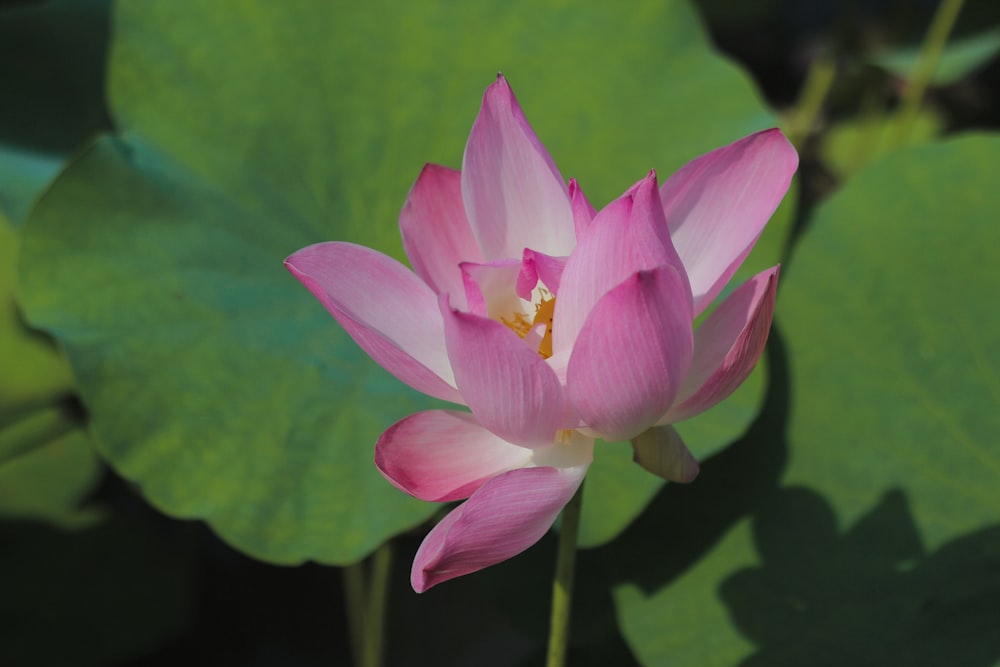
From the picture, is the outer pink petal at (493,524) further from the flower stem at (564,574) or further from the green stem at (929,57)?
the green stem at (929,57)

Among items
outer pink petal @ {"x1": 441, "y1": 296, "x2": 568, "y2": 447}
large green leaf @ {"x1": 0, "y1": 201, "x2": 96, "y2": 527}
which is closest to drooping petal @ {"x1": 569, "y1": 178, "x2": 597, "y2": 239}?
outer pink petal @ {"x1": 441, "y1": 296, "x2": 568, "y2": 447}

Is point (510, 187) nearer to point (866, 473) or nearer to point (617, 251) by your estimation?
point (617, 251)

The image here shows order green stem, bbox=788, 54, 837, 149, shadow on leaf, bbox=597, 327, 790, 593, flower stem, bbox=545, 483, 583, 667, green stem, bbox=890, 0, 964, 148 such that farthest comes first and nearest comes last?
green stem, bbox=788, 54, 837, 149 < green stem, bbox=890, 0, 964, 148 < shadow on leaf, bbox=597, 327, 790, 593 < flower stem, bbox=545, 483, 583, 667

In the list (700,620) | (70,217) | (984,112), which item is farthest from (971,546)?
(984,112)

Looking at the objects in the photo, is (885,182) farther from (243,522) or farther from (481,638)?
(481,638)

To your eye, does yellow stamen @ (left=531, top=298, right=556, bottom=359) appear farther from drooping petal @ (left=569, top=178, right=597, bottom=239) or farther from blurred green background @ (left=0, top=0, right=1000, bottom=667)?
blurred green background @ (left=0, top=0, right=1000, bottom=667)

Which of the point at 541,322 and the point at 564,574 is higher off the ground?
the point at 541,322

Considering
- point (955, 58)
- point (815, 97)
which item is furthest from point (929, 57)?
point (815, 97)
